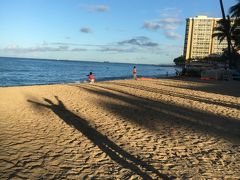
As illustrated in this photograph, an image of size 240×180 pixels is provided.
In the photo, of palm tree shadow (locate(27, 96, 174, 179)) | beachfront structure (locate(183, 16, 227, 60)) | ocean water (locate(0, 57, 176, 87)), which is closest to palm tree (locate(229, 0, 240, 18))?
ocean water (locate(0, 57, 176, 87))

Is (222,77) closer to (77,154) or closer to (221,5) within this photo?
(221,5)

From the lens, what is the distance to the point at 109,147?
6.90 meters

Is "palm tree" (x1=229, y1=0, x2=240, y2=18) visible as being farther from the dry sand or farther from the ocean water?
the dry sand

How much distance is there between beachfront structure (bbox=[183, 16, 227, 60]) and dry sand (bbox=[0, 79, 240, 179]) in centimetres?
Answer: 14314

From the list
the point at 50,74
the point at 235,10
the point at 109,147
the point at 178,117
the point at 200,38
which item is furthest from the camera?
the point at 200,38

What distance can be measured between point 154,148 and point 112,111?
201 inches

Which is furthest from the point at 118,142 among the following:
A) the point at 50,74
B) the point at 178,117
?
the point at 50,74

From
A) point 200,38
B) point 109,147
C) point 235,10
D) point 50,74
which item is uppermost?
point 200,38

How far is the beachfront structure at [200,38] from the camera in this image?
15121 cm

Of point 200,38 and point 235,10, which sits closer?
point 235,10

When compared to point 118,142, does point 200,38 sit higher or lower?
higher

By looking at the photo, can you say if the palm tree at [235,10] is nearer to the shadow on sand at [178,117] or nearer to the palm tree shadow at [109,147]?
the shadow on sand at [178,117]

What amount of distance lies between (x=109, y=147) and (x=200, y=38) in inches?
6239

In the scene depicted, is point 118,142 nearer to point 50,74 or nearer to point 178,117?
point 178,117
